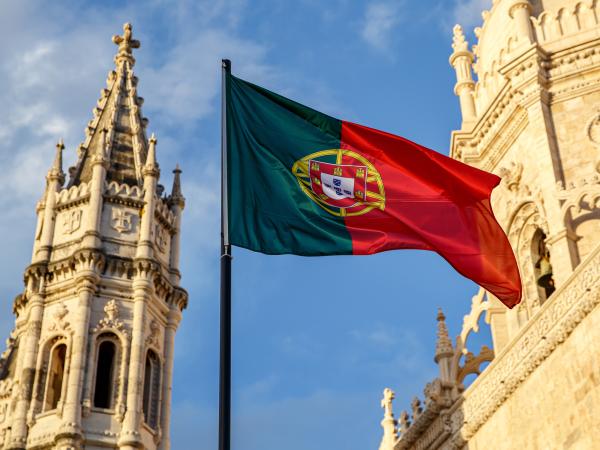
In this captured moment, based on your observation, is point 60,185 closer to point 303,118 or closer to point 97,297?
point 97,297

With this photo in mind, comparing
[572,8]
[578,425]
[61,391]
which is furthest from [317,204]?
[61,391]

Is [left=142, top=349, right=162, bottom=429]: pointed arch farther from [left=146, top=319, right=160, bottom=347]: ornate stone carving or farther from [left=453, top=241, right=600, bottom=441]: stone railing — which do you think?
[left=453, top=241, right=600, bottom=441]: stone railing

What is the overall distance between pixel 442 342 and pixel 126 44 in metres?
31.5

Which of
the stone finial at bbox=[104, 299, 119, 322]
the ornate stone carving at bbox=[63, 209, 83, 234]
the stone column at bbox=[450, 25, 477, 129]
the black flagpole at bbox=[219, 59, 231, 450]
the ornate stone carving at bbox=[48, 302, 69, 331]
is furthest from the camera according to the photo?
the ornate stone carving at bbox=[63, 209, 83, 234]

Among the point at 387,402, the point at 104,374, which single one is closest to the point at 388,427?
the point at 387,402

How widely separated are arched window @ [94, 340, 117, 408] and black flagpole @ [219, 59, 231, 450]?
25016mm

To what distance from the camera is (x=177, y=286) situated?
43.3 metres

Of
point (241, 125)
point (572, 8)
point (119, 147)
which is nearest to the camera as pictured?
point (241, 125)

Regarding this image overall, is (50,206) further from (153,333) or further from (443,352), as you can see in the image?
(443,352)

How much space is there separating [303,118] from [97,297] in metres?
24.7

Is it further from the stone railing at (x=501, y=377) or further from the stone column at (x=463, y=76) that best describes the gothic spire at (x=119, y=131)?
the stone railing at (x=501, y=377)

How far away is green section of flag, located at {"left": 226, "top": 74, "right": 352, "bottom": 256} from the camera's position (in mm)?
15492

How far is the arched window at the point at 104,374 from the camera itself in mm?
39219

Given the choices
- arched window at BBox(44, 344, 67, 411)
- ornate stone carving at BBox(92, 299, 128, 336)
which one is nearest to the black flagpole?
ornate stone carving at BBox(92, 299, 128, 336)
